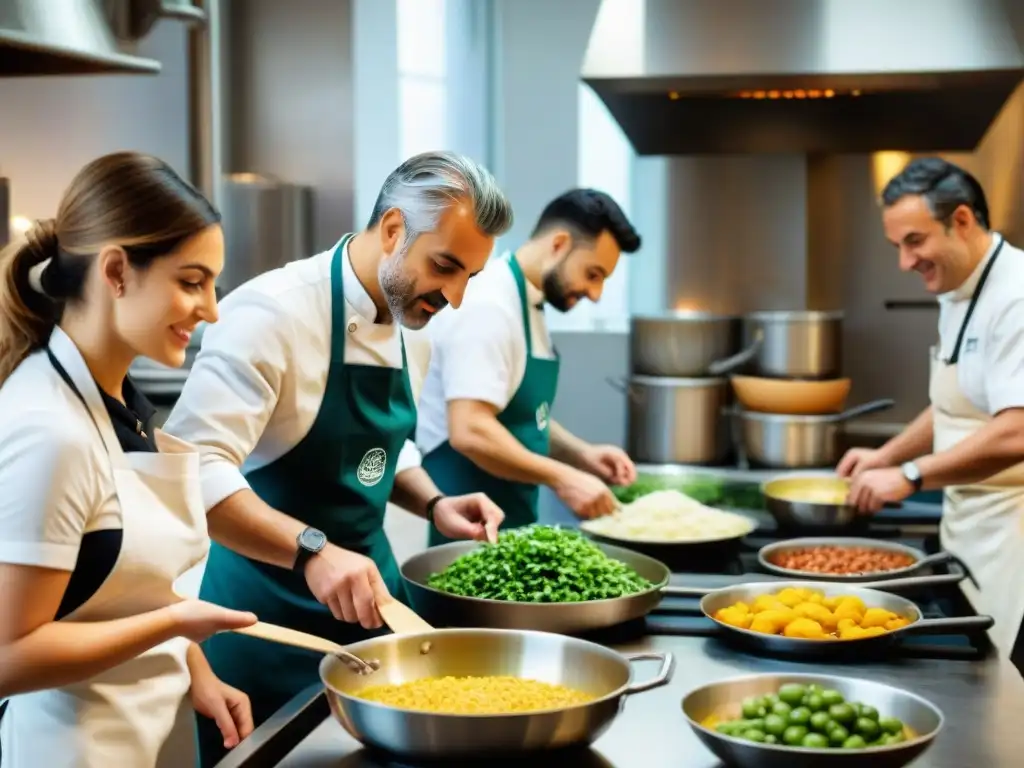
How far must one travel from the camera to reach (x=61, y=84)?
4148 millimetres

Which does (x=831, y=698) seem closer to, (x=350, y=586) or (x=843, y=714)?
(x=843, y=714)

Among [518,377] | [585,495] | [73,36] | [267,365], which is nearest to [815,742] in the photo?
[267,365]

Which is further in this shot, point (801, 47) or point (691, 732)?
point (801, 47)

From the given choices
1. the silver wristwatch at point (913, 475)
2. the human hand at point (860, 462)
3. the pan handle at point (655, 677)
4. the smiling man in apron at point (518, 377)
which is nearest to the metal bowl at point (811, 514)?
the silver wristwatch at point (913, 475)

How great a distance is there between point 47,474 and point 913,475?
A: 2003 millimetres

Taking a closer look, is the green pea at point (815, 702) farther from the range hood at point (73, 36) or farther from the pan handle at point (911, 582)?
the range hood at point (73, 36)

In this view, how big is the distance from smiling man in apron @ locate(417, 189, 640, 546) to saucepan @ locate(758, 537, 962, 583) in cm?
39

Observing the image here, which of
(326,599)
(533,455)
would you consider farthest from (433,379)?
(326,599)

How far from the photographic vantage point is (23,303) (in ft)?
5.02

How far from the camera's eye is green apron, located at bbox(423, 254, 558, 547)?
2.95m

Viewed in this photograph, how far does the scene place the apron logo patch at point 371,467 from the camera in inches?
83.0

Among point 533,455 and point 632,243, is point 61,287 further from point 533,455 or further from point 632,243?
point 632,243

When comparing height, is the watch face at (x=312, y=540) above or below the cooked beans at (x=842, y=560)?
above

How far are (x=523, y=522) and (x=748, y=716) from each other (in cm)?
157
